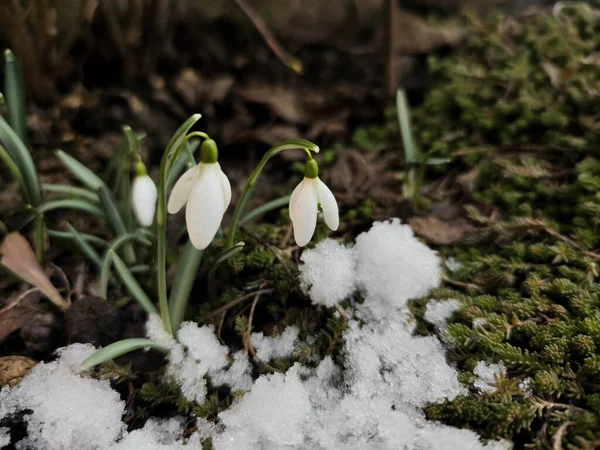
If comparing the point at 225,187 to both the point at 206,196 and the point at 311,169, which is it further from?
the point at 311,169

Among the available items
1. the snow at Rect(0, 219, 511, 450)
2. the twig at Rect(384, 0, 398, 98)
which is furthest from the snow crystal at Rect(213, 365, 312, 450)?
the twig at Rect(384, 0, 398, 98)

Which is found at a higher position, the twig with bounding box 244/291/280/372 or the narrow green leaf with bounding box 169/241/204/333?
the narrow green leaf with bounding box 169/241/204/333

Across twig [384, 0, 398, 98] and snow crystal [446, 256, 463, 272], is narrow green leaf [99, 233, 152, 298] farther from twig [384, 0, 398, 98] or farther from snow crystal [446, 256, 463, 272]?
twig [384, 0, 398, 98]

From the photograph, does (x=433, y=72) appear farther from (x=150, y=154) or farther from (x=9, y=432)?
(x=9, y=432)

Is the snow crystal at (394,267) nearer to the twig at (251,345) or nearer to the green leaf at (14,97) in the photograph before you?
the twig at (251,345)

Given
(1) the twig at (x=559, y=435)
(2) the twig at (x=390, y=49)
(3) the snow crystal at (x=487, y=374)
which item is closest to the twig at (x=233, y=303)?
(3) the snow crystal at (x=487, y=374)
